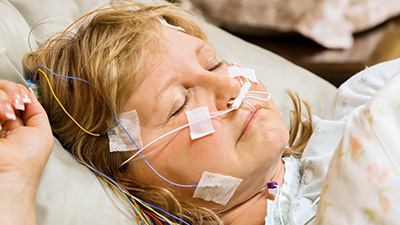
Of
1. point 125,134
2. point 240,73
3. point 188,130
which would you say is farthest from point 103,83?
point 240,73

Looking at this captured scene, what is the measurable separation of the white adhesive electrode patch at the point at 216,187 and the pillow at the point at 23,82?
196 millimetres

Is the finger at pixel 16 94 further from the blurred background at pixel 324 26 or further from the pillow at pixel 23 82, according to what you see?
the blurred background at pixel 324 26

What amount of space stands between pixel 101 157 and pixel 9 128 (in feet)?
0.90

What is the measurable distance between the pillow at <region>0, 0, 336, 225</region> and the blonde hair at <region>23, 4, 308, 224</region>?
7cm

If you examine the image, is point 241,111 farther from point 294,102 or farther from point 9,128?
point 9,128

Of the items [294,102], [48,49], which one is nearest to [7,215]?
[48,49]

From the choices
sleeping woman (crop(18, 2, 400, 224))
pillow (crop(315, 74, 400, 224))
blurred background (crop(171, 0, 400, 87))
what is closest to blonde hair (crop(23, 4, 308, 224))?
sleeping woman (crop(18, 2, 400, 224))

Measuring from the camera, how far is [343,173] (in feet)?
2.87

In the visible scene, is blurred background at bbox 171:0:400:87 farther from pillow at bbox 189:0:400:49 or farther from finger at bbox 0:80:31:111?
finger at bbox 0:80:31:111

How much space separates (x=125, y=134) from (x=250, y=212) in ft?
1.39

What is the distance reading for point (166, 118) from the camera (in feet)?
3.64

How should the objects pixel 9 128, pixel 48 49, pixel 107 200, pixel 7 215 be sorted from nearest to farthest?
pixel 7 215 → pixel 9 128 → pixel 107 200 → pixel 48 49

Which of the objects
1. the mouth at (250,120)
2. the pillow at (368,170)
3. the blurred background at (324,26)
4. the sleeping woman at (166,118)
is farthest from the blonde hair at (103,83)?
the blurred background at (324,26)

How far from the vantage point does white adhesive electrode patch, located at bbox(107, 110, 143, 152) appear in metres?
1.11
